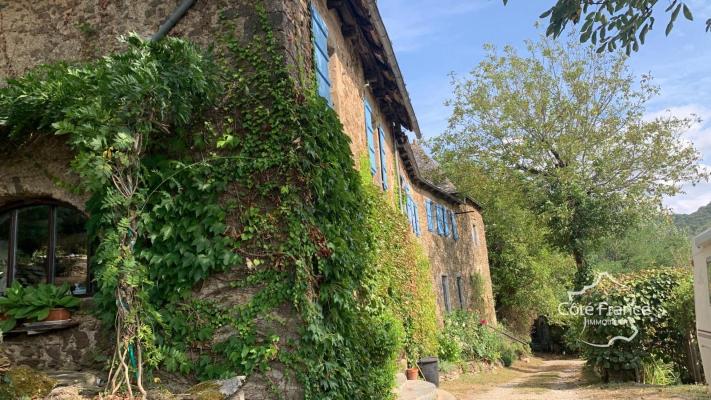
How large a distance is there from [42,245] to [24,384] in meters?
2.43

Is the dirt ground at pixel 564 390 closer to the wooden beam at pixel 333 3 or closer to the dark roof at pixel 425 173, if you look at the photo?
the dark roof at pixel 425 173

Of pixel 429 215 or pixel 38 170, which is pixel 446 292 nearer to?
pixel 429 215

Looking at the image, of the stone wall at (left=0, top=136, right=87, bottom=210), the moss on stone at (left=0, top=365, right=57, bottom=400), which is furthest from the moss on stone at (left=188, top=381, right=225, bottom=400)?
the stone wall at (left=0, top=136, right=87, bottom=210)

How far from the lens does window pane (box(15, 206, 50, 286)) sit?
6219mm

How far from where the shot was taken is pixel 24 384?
13.9ft

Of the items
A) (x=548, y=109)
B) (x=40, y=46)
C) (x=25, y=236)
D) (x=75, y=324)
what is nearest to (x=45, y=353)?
(x=75, y=324)

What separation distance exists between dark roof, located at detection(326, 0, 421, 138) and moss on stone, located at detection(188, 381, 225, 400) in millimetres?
5588

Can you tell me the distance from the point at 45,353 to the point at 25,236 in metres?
1.53

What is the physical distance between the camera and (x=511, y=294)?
24.2 m

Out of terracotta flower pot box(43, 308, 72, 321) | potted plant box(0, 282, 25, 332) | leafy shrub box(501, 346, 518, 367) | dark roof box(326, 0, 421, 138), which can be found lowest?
leafy shrub box(501, 346, 518, 367)

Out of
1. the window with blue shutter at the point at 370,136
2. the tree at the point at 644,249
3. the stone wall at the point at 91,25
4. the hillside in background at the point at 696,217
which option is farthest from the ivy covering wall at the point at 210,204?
the hillside in background at the point at 696,217

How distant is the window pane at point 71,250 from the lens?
609 cm

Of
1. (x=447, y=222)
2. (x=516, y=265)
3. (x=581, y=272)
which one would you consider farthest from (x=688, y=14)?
(x=516, y=265)

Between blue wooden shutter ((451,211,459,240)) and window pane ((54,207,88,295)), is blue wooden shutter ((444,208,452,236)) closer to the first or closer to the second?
blue wooden shutter ((451,211,459,240))
